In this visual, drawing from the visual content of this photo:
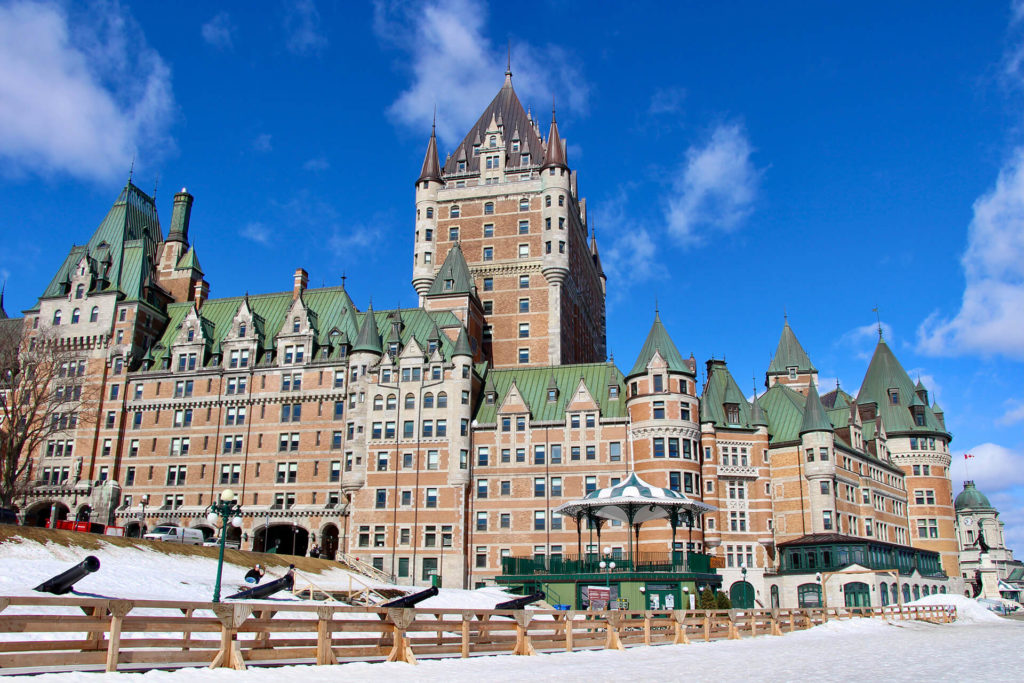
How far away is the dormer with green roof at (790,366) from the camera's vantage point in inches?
3642

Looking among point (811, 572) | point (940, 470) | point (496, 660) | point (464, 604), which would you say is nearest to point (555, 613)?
point (496, 660)

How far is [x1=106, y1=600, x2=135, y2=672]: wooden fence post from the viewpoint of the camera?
16703mm

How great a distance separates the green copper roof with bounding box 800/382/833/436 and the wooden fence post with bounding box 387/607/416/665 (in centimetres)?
5775

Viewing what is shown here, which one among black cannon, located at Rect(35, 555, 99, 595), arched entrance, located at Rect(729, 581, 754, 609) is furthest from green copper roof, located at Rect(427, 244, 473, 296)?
black cannon, located at Rect(35, 555, 99, 595)

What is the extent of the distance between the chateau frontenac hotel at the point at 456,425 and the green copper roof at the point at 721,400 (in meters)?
0.24

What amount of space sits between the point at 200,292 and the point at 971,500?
143m

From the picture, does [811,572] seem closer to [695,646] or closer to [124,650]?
[695,646]

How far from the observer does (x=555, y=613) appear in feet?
85.7

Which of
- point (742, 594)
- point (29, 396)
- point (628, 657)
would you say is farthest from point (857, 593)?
point (29, 396)

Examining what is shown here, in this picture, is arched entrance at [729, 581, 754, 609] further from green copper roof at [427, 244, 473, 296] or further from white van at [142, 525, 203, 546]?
white van at [142, 525, 203, 546]

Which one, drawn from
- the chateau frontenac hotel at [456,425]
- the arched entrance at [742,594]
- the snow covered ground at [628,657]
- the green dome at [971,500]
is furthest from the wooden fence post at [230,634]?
the green dome at [971,500]

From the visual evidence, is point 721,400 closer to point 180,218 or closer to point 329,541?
point 329,541

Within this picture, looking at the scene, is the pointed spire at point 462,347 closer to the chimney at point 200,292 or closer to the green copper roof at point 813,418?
the green copper roof at point 813,418

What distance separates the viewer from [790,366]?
93.1 meters
